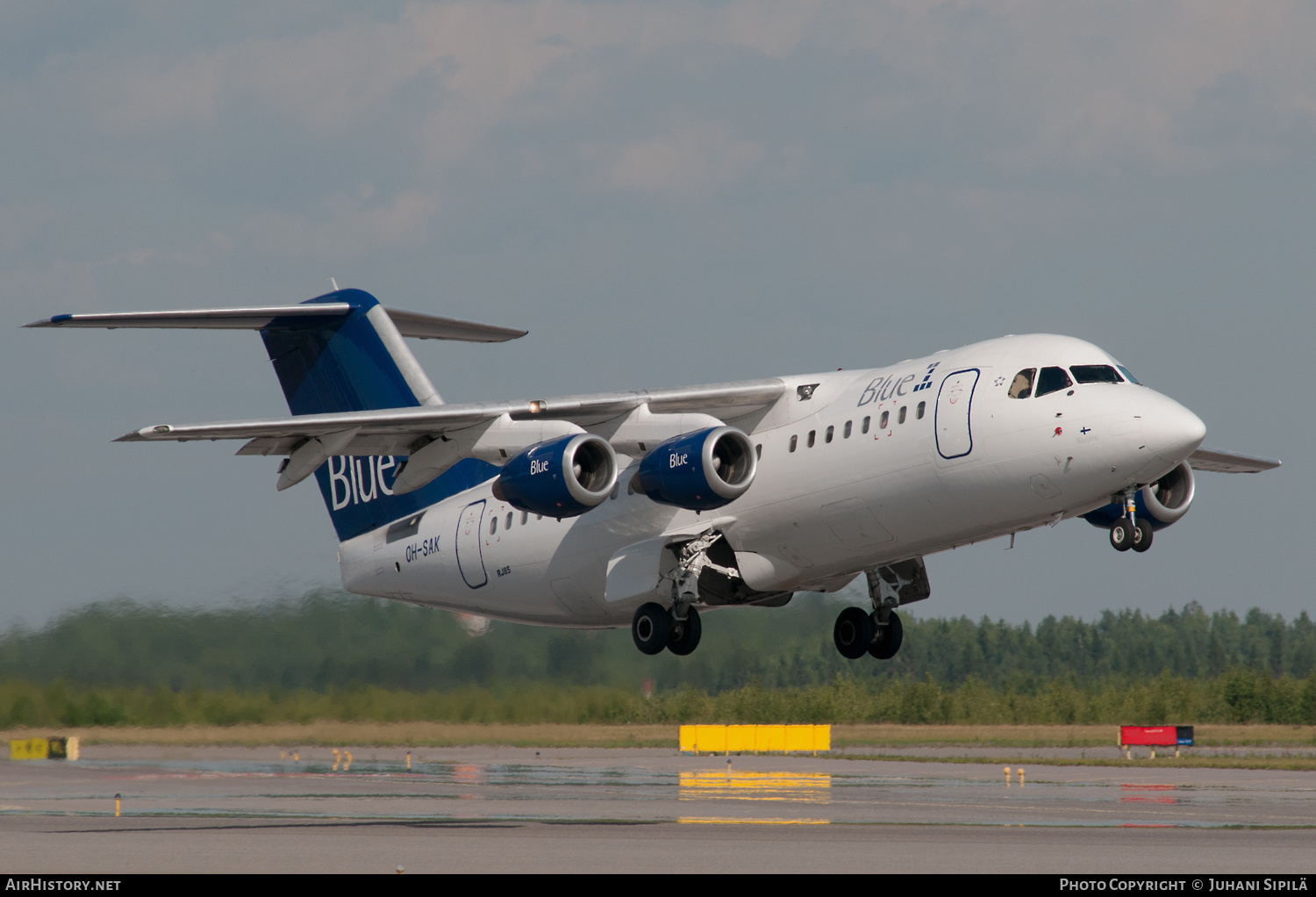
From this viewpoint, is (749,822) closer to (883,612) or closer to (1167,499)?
(883,612)

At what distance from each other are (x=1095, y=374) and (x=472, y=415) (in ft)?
24.8

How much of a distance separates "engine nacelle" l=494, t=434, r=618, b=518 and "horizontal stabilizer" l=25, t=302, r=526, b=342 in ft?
20.6

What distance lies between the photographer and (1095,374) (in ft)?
53.2

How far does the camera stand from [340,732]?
2603cm

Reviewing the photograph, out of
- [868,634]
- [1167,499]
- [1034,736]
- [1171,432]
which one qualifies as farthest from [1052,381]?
[1034,736]

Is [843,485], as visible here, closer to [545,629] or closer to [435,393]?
[435,393]

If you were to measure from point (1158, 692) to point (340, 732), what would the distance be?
83.6 feet

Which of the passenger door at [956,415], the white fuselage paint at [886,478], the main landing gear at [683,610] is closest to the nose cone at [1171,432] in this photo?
the white fuselage paint at [886,478]

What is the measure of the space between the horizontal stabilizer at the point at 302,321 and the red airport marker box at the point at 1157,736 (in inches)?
705

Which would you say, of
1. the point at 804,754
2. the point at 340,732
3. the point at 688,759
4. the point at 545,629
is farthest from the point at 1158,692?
the point at 340,732

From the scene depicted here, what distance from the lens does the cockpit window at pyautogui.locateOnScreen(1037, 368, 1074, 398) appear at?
16219 millimetres

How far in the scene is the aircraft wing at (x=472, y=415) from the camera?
723 inches

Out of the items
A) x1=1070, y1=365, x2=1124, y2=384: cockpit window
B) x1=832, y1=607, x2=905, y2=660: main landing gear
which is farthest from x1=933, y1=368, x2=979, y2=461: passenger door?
x1=832, y1=607, x2=905, y2=660: main landing gear

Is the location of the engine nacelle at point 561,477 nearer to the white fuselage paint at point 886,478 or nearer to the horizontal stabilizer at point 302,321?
the white fuselage paint at point 886,478
